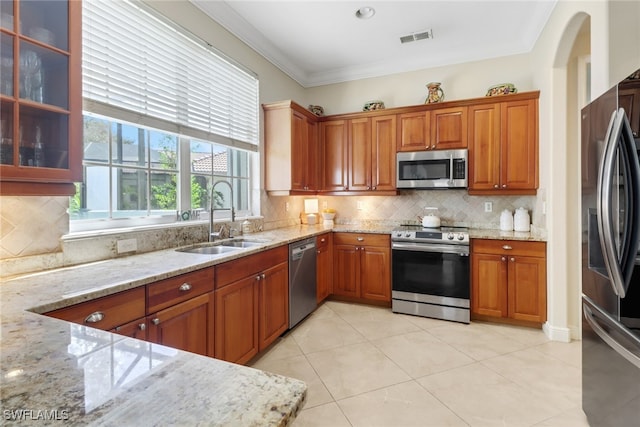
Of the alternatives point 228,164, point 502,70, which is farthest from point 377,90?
point 228,164

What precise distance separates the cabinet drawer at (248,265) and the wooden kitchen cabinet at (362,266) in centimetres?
111

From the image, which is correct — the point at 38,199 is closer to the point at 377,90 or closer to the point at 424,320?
the point at 424,320

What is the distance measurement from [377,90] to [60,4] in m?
3.54

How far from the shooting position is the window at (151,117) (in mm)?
1983

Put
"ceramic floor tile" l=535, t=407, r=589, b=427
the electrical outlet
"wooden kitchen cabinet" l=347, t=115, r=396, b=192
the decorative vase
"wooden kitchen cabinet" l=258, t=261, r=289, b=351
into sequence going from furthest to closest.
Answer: "wooden kitchen cabinet" l=347, t=115, r=396, b=192, the decorative vase, "wooden kitchen cabinet" l=258, t=261, r=289, b=351, the electrical outlet, "ceramic floor tile" l=535, t=407, r=589, b=427

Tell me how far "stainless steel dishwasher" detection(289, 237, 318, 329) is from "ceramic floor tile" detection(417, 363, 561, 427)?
1.29m

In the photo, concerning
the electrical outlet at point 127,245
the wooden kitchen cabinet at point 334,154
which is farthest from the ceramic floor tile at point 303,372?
the wooden kitchen cabinet at point 334,154

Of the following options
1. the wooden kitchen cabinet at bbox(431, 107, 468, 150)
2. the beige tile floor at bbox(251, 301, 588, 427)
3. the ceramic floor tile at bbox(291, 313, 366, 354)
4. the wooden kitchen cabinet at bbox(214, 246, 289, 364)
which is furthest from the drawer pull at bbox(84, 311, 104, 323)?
the wooden kitchen cabinet at bbox(431, 107, 468, 150)

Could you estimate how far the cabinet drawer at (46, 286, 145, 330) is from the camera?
4.06ft

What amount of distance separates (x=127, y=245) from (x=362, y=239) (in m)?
2.43

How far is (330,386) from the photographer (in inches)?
83.1

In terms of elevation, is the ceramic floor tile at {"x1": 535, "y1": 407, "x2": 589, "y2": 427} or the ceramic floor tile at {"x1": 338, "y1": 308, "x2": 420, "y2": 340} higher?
the ceramic floor tile at {"x1": 338, "y1": 308, "x2": 420, "y2": 340}

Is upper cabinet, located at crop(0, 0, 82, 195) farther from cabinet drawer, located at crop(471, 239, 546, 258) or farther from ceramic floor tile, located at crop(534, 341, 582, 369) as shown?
ceramic floor tile, located at crop(534, 341, 582, 369)

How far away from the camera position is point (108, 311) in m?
1.36
